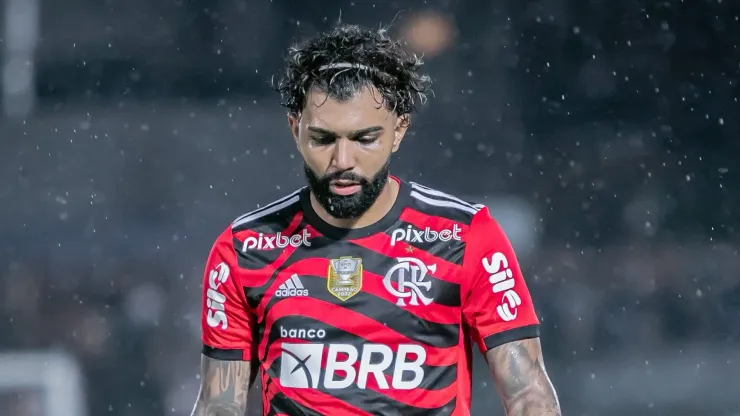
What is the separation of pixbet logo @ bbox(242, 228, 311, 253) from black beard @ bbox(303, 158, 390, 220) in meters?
0.16

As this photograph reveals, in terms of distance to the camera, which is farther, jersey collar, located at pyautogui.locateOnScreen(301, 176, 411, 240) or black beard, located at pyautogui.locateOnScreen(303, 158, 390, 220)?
jersey collar, located at pyautogui.locateOnScreen(301, 176, 411, 240)

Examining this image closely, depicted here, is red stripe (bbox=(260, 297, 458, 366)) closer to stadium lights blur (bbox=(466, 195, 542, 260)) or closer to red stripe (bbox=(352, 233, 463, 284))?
red stripe (bbox=(352, 233, 463, 284))

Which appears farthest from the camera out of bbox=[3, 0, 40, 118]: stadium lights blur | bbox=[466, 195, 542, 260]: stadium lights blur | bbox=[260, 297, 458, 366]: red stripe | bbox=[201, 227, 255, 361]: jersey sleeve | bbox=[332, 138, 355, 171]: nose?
bbox=[3, 0, 40, 118]: stadium lights blur

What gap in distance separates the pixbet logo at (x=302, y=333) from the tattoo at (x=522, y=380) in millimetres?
438

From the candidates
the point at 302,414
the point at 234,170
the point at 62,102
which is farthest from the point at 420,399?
the point at 62,102

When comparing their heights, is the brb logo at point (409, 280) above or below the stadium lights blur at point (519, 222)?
below

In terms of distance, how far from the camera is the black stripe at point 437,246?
10.2 ft

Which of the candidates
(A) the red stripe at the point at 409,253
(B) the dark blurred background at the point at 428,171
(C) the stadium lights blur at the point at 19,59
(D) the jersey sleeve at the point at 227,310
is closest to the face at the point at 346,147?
(A) the red stripe at the point at 409,253

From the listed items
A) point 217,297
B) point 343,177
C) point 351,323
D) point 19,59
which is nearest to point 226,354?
point 217,297

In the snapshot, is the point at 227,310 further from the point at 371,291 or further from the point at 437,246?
the point at 437,246

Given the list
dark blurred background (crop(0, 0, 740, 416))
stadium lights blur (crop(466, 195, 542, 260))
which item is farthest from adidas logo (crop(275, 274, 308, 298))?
stadium lights blur (crop(466, 195, 542, 260))

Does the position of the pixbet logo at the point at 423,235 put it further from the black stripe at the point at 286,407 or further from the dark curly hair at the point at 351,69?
the black stripe at the point at 286,407

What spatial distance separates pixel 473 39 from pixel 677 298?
7.68ft

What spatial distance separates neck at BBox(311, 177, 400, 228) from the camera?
315 centimetres
